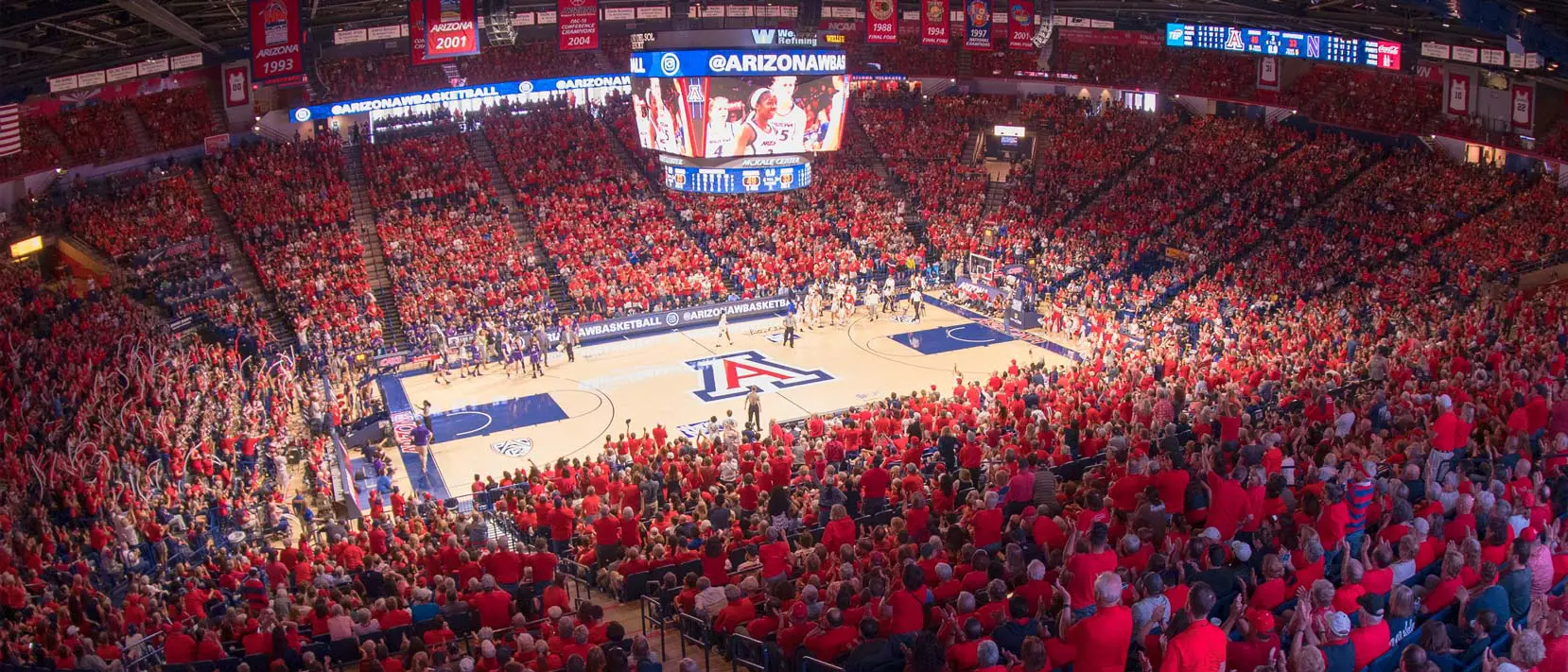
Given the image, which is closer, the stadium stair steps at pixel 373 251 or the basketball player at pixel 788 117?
the basketball player at pixel 788 117

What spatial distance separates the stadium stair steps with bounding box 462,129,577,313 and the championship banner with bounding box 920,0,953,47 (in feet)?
46.9

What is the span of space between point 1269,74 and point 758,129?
82.3 ft

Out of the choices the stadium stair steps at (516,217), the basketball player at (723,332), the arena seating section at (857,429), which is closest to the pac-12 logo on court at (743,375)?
the basketball player at (723,332)

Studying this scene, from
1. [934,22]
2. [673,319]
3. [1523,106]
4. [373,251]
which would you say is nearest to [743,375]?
[673,319]

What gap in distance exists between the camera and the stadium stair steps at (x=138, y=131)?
4053cm

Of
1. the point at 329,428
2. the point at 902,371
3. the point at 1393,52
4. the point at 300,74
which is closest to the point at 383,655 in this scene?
Result: the point at 329,428

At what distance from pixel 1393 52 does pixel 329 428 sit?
33.7 m

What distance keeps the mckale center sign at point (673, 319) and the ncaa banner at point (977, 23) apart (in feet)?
34.6

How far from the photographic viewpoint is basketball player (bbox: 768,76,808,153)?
1262 inches

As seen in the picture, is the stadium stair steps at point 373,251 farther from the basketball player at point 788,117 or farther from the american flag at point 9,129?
the basketball player at point 788,117

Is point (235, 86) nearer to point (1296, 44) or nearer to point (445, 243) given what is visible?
point (445, 243)

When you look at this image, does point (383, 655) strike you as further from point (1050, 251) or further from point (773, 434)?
point (1050, 251)

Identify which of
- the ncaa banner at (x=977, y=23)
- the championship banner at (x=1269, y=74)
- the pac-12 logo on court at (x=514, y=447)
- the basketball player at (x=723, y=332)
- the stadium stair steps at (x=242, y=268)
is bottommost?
the pac-12 logo on court at (x=514, y=447)

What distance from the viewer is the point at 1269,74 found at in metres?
46.8
